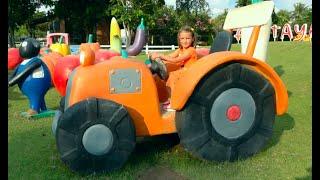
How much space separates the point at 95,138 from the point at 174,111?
805mm

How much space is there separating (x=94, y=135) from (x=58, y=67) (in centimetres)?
323

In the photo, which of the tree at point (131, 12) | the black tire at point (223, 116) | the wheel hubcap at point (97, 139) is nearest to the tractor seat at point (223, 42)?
the black tire at point (223, 116)

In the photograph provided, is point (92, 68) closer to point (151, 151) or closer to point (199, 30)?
point (151, 151)

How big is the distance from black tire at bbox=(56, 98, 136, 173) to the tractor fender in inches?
19.2

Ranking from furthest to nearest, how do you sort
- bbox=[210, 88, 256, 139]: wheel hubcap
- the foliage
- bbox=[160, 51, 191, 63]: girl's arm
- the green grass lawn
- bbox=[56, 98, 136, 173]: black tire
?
the foliage
bbox=[160, 51, 191, 63]: girl's arm
bbox=[210, 88, 256, 139]: wheel hubcap
the green grass lawn
bbox=[56, 98, 136, 173]: black tire

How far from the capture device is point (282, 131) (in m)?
4.79

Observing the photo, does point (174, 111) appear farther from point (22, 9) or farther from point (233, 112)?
point (22, 9)

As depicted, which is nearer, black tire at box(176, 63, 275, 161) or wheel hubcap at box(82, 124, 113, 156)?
wheel hubcap at box(82, 124, 113, 156)

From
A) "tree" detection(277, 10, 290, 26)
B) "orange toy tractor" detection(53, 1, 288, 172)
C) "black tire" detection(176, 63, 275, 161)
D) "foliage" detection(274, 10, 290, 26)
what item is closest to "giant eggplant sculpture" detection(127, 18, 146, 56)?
"orange toy tractor" detection(53, 1, 288, 172)

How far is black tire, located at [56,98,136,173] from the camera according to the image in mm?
3236

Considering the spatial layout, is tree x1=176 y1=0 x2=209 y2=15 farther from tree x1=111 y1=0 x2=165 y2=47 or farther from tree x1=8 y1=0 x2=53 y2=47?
tree x1=8 y1=0 x2=53 y2=47

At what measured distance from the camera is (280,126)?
5.04 m

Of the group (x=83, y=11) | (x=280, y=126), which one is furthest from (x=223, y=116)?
(x=83, y=11)

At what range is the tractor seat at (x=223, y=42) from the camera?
4.06 m
